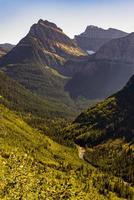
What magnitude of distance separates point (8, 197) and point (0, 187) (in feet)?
37.6

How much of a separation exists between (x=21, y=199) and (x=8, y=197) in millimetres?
8623

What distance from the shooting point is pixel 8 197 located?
189m

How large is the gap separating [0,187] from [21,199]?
10275 millimetres

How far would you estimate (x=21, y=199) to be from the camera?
196 metres

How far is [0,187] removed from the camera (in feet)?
653
